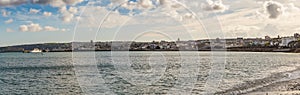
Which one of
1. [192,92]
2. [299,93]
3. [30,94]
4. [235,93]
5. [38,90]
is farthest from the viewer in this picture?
[38,90]

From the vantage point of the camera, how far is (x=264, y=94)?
2609 centimetres

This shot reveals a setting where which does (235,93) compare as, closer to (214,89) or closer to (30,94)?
(214,89)

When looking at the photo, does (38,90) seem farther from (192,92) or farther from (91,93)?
(192,92)

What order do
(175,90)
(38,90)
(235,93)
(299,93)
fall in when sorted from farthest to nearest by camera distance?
(38,90)
(175,90)
(235,93)
(299,93)

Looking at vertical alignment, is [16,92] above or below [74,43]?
below

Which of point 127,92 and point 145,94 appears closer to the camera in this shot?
point 145,94

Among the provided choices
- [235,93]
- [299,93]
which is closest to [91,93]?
[235,93]

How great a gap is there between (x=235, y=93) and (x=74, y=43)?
1532cm

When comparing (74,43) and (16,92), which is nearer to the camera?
(74,43)

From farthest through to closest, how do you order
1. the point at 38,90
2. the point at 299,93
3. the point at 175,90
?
the point at 38,90
the point at 175,90
the point at 299,93

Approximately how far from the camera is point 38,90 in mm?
38375

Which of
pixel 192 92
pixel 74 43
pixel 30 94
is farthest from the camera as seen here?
pixel 30 94

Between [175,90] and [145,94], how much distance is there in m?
3.31

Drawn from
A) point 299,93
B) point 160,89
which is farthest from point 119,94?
point 299,93
